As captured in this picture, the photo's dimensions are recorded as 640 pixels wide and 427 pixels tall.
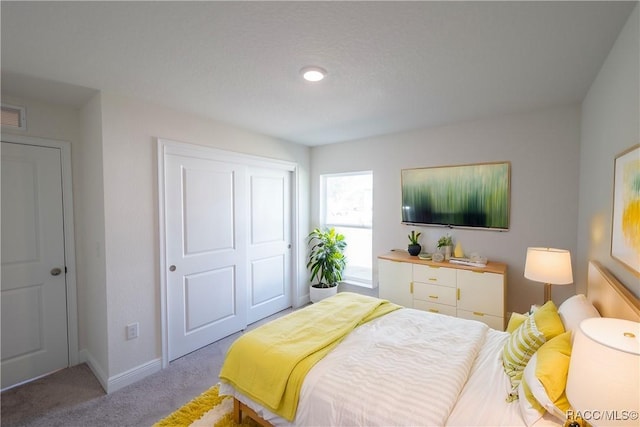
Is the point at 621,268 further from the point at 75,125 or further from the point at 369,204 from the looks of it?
the point at 75,125

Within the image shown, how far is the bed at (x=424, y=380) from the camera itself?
1248mm

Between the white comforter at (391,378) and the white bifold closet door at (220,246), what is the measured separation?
1.78 metres

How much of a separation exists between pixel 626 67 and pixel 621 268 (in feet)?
3.30

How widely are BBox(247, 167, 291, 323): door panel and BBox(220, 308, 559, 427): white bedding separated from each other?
1.81m

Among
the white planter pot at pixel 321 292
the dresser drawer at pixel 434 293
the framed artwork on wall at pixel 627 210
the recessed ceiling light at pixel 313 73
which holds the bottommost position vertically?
the white planter pot at pixel 321 292

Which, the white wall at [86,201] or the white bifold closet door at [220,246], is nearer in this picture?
the white wall at [86,201]

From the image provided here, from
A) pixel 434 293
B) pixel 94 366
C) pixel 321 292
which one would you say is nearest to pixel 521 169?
pixel 434 293

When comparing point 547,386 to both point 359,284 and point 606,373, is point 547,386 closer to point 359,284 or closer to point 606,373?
point 606,373

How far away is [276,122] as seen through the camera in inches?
121

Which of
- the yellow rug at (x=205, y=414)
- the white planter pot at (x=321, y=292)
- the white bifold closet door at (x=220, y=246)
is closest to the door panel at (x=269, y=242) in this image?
the white bifold closet door at (x=220, y=246)

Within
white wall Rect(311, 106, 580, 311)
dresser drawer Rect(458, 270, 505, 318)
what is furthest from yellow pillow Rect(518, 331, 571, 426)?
white wall Rect(311, 106, 580, 311)

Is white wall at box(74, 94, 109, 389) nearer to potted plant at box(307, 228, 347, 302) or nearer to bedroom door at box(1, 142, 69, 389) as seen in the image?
bedroom door at box(1, 142, 69, 389)

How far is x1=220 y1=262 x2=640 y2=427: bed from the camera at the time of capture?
49.1 inches

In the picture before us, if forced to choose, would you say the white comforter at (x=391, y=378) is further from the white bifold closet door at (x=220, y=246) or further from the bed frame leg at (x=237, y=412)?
the white bifold closet door at (x=220, y=246)
